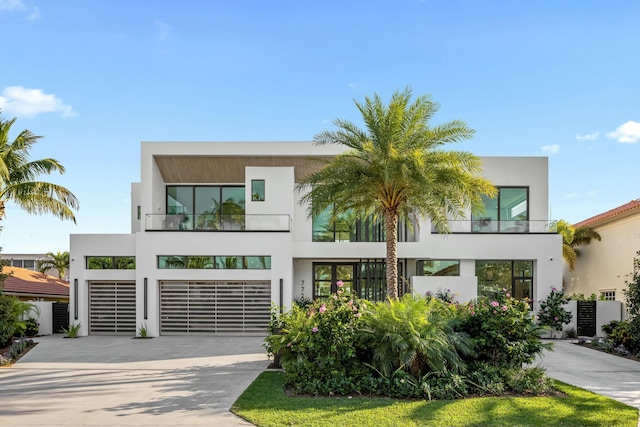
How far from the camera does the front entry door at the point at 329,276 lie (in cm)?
2389

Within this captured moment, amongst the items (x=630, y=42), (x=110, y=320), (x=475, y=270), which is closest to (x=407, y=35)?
(x=630, y=42)

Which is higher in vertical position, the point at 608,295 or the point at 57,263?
the point at 57,263

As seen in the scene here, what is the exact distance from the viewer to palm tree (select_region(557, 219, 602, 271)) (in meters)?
29.1

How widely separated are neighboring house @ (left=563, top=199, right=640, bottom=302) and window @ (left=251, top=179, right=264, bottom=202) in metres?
16.8

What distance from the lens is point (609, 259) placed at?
2736cm

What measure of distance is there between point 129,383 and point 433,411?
6704 mm

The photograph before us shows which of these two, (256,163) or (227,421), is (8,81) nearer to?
(256,163)

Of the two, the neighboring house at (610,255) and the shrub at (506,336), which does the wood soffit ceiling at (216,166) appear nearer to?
the shrub at (506,336)

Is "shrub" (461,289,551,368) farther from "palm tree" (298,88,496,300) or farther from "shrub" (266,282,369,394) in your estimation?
"palm tree" (298,88,496,300)

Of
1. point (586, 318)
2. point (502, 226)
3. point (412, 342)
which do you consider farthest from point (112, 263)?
point (586, 318)

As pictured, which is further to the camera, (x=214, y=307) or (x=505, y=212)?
(x=505, y=212)

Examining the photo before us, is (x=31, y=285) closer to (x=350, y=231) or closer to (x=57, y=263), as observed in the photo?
(x=57, y=263)

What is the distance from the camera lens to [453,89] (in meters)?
15.8

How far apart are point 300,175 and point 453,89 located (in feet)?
28.9
